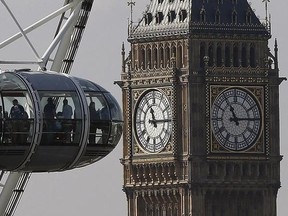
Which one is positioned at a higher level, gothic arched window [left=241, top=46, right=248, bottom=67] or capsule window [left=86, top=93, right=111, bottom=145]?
gothic arched window [left=241, top=46, right=248, bottom=67]

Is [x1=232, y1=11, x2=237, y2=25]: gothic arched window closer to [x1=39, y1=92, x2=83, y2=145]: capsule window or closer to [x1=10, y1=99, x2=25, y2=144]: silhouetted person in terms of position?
[x1=39, y1=92, x2=83, y2=145]: capsule window

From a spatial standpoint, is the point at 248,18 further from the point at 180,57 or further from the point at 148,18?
the point at 148,18

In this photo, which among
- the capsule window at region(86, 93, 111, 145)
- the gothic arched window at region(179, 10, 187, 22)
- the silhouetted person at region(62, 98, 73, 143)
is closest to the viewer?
the silhouetted person at region(62, 98, 73, 143)

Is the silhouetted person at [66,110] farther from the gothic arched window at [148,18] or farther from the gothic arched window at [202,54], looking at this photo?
the gothic arched window at [148,18]

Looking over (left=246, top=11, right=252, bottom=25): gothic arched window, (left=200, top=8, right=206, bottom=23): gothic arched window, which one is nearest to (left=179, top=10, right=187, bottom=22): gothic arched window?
(left=200, top=8, right=206, bottom=23): gothic arched window

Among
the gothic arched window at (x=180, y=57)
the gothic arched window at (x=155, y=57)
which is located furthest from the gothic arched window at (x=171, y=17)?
the gothic arched window at (x=180, y=57)

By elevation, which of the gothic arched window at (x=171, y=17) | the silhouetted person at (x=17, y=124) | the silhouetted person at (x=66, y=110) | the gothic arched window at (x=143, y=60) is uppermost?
the gothic arched window at (x=171, y=17)

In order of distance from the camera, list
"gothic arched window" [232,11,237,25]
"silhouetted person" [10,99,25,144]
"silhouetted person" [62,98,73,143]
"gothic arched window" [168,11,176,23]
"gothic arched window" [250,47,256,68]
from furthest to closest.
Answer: "gothic arched window" [232,11,237,25]
"gothic arched window" [250,47,256,68]
"gothic arched window" [168,11,176,23]
"silhouetted person" [62,98,73,143]
"silhouetted person" [10,99,25,144]
